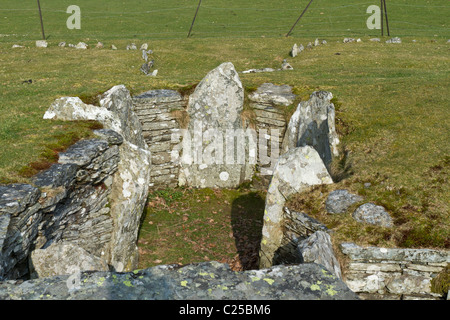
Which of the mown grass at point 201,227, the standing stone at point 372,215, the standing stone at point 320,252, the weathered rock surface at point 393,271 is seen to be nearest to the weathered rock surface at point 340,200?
the standing stone at point 372,215

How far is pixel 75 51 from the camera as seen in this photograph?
30.3 meters

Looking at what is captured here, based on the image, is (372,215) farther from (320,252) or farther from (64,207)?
(64,207)

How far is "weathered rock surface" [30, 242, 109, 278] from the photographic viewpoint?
10.1 meters

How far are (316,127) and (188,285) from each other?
12373 mm

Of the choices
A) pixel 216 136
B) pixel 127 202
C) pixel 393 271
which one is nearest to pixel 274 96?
pixel 216 136

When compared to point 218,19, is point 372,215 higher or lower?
lower

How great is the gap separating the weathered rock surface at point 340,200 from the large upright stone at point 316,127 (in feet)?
11.9

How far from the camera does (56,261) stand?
33.4ft

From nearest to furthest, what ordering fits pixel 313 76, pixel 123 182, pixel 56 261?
1. pixel 56 261
2. pixel 123 182
3. pixel 313 76

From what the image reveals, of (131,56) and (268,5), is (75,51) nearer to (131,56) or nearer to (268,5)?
(131,56)

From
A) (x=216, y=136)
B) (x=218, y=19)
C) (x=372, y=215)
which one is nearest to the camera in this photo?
(x=372, y=215)

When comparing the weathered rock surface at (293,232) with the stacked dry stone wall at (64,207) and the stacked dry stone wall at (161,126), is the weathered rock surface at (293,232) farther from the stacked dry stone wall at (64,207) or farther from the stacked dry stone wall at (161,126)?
the stacked dry stone wall at (161,126)
